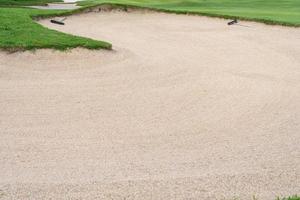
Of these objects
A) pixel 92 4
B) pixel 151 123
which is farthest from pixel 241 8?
pixel 151 123

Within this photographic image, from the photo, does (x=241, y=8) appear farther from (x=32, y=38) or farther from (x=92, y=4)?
(x=32, y=38)

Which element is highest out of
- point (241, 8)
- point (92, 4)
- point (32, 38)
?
point (32, 38)

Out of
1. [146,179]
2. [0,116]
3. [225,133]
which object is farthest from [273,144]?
[0,116]

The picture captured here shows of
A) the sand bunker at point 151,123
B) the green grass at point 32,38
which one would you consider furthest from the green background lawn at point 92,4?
the sand bunker at point 151,123

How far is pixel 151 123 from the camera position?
408 inches

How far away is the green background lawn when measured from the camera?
15156 mm

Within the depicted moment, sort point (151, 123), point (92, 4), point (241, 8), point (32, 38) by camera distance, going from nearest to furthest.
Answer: point (151, 123) < point (32, 38) < point (92, 4) < point (241, 8)

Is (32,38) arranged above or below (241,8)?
above

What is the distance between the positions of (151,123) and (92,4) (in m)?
16.7

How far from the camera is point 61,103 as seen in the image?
1128cm

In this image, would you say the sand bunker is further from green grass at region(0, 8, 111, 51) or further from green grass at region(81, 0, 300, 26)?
green grass at region(81, 0, 300, 26)

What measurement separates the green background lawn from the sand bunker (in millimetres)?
665

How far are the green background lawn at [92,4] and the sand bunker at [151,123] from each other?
67cm

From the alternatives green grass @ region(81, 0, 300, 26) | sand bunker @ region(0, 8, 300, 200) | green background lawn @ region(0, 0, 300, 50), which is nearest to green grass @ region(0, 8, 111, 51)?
green background lawn @ region(0, 0, 300, 50)
